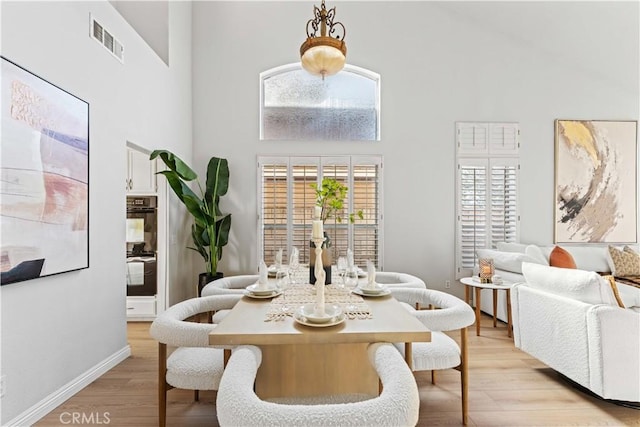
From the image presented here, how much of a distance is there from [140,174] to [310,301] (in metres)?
3.13

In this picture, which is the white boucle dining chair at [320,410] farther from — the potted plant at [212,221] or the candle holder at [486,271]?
the potted plant at [212,221]

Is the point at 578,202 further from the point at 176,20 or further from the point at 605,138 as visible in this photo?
the point at 176,20

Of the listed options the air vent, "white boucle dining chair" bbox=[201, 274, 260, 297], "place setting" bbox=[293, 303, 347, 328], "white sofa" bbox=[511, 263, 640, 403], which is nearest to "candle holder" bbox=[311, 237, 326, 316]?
"place setting" bbox=[293, 303, 347, 328]

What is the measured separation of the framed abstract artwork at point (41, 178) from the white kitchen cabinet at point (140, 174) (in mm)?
1573

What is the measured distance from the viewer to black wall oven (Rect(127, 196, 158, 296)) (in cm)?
430

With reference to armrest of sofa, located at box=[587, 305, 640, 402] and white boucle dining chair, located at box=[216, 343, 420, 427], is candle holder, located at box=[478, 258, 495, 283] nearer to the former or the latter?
armrest of sofa, located at box=[587, 305, 640, 402]

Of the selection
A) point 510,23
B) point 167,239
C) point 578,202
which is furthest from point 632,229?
point 167,239

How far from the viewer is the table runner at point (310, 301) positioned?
6.10 ft

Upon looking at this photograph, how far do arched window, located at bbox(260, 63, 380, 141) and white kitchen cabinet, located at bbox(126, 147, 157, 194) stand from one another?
157 centimetres

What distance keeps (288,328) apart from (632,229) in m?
5.89

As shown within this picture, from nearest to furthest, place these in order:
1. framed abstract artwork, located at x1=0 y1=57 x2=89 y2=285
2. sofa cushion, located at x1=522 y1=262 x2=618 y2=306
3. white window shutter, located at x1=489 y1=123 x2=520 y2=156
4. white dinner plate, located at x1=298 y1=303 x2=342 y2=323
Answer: white dinner plate, located at x1=298 y1=303 x2=342 y2=323 < framed abstract artwork, located at x1=0 y1=57 x2=89 y2=285 < sofa cushion, located at x1=522 y1=262 x2=618 y2=306 < white window shutter, located at x1=489 y1=123 x2=520 y2=156

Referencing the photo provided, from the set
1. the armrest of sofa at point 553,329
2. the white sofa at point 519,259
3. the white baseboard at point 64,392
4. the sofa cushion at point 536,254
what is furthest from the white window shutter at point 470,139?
the white baseboard at point 64,392

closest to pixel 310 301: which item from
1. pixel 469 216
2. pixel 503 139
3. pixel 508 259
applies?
pixel 508 259

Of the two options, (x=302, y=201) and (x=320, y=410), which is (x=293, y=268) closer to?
(x=320, y=410)
